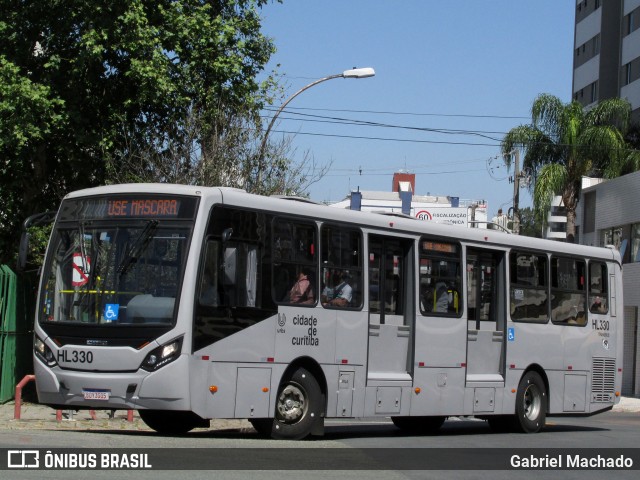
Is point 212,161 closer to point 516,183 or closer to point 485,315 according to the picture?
point 485,315

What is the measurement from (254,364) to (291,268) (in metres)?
1.50

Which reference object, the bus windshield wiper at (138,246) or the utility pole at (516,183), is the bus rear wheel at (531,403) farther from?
the utility pole at (516,183)

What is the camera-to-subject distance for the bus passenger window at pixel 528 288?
20.8m

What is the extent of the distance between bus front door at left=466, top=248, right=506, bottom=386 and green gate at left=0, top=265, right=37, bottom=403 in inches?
339

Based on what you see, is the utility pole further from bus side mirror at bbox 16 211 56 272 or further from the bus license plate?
the bus license plate

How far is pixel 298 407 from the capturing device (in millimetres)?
15875

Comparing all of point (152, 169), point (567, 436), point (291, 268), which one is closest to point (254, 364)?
point (291, 268)

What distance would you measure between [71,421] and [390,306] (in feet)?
19.6

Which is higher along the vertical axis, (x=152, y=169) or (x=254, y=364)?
(x=152, y=169)

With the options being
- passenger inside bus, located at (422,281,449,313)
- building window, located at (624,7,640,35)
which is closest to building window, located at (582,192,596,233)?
building window, located at (624,7,640,35)

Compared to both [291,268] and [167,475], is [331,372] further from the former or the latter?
[167,475]

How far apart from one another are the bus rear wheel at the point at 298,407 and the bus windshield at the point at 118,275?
93.6 inches

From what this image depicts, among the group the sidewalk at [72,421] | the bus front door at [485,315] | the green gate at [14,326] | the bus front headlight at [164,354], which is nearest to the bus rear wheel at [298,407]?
the bus front headlight at [164,354]

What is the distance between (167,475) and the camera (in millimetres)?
10742
